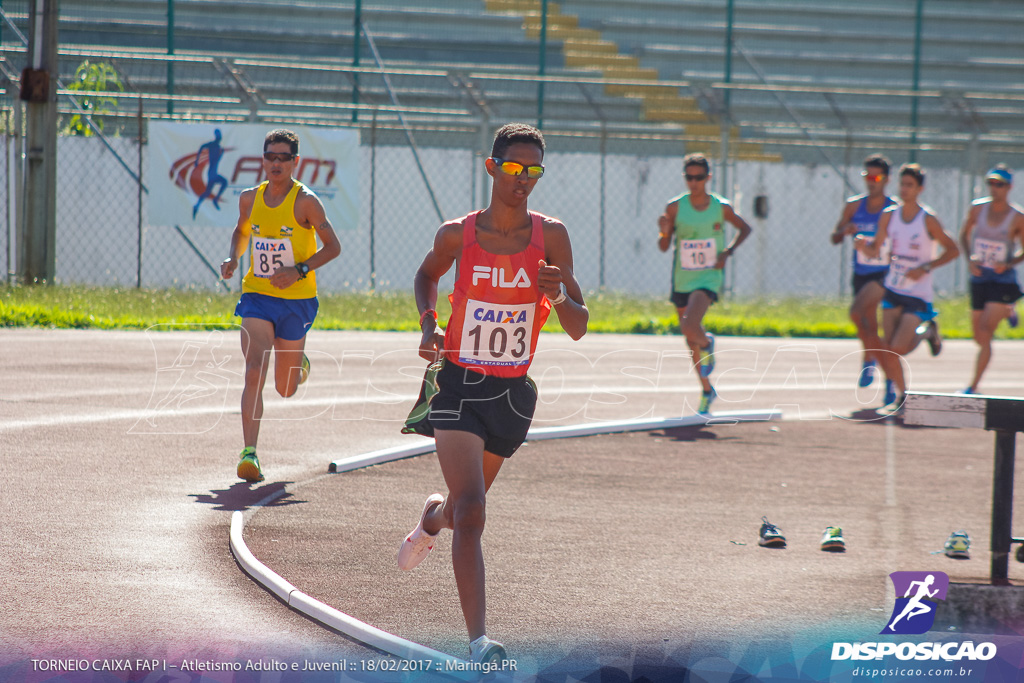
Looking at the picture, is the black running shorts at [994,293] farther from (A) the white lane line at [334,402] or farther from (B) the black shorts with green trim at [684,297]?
(B) the black shorts with green trim at [684,297]

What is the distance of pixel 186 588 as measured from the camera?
5.15m

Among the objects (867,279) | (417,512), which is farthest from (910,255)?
(417,512)

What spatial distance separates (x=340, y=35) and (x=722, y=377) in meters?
14.3

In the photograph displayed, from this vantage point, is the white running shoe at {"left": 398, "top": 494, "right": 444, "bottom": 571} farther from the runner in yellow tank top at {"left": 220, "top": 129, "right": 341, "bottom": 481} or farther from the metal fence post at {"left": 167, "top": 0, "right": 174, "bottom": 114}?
the metal fence post at {"left": 167, "top": 0, "right": 174, "bottom": 114}

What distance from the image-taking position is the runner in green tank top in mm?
11141

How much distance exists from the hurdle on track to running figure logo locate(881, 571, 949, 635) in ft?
1.15

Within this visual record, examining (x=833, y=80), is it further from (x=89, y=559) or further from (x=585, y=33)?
(x=89, y=559)

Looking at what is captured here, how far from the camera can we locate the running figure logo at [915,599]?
5.20 meters

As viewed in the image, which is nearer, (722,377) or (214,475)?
(214,475)

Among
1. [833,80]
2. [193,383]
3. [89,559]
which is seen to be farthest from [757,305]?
[89,559]

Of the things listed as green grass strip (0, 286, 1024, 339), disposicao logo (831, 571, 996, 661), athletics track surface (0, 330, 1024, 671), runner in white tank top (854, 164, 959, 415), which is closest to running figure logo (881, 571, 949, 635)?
disposicao logo (831, 571, 996, 661)

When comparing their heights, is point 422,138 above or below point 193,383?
above

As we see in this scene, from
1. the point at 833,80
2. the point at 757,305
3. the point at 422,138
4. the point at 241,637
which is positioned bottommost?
the point at 241,637

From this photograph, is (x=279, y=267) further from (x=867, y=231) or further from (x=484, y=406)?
(x=867, y=231)
